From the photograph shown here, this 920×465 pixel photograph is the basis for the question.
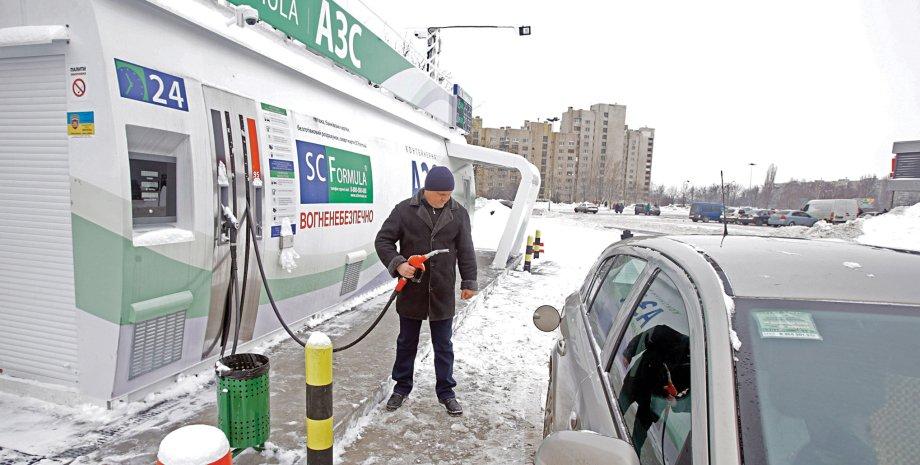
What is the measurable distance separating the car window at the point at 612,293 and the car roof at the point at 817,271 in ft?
1.17

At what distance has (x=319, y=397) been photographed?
2662 millimetres

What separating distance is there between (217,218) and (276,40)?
85.0 inches

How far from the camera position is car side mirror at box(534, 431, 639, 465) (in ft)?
4.33

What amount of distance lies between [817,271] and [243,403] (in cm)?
297

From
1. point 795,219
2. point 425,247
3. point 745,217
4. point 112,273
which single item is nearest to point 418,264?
point 425,247

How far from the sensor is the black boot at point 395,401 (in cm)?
405

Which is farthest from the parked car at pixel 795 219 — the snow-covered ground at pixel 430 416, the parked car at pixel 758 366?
the parked car at pixel 758 366

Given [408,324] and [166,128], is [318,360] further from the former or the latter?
[166,128]

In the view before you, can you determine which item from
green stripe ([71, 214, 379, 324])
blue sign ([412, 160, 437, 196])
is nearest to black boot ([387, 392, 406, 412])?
green stripe ([71, 214, 379, 324])

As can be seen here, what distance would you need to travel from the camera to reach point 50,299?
3520mm

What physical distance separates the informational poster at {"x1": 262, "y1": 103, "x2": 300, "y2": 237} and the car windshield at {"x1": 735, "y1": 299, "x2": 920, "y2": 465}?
4336 mm

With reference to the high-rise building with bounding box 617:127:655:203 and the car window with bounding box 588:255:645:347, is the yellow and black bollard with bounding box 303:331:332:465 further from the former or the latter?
the high-rise building with bounding box 617:127:655:203

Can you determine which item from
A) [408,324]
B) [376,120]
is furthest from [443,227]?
[376,120]

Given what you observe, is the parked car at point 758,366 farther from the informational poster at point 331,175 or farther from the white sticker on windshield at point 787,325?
the informational poster at point 331,175
